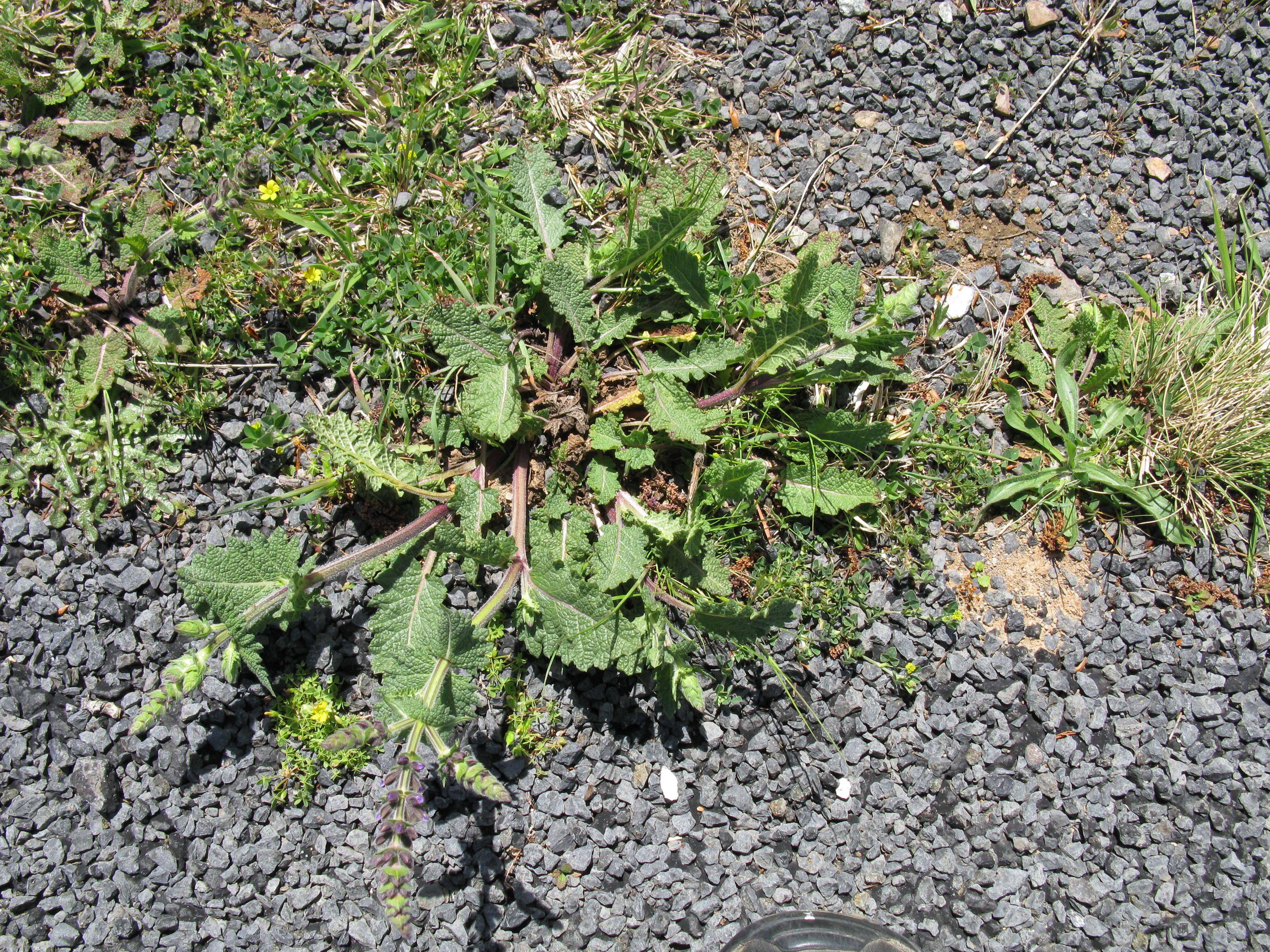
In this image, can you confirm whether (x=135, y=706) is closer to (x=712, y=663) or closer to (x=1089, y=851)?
(x=712, y=663)

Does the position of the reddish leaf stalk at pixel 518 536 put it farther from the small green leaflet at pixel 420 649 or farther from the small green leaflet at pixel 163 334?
the small green leaflet at pixel 163 334

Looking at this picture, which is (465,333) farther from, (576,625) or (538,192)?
(576,625)

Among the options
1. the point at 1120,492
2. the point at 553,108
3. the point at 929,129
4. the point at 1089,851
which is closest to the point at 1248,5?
the point at 929,129

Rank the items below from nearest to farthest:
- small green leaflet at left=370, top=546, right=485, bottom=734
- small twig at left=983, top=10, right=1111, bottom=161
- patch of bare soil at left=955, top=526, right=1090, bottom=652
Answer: small green leaflet at left=370, top=546, right=485, bottom=734
patch of bare soil at left=955, top=526, right=1090, bottom=652
small twig at left=983, top=10, right=1111, bottom=161

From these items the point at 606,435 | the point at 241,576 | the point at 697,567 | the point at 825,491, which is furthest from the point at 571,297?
the point at 241,576

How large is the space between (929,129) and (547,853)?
2.94 meters

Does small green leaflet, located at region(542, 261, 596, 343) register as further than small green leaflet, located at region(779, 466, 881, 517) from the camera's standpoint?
No

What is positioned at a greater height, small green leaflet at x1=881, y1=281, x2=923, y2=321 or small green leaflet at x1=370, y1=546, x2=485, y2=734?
small green leaflet at x1=881, y1=281, x2=923, y2=321

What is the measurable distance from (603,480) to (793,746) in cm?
110

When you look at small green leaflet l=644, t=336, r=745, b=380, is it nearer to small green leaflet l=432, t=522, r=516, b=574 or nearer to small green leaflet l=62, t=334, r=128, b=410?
small green leaflet l=432, t=522, r=516, b=574

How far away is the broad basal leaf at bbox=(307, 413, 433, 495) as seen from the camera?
2.61m

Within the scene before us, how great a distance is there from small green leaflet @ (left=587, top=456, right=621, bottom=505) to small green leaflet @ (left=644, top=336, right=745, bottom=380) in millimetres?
340

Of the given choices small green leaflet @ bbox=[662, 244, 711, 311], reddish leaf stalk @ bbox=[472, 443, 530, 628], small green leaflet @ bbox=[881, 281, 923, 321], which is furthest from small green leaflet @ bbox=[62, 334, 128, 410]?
small green leaflet @ bbox=[881, 281, 923, 321]

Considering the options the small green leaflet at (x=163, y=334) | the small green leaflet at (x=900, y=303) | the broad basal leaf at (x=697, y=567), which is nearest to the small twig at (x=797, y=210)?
the small green leaflet at (x=900, y=303)
